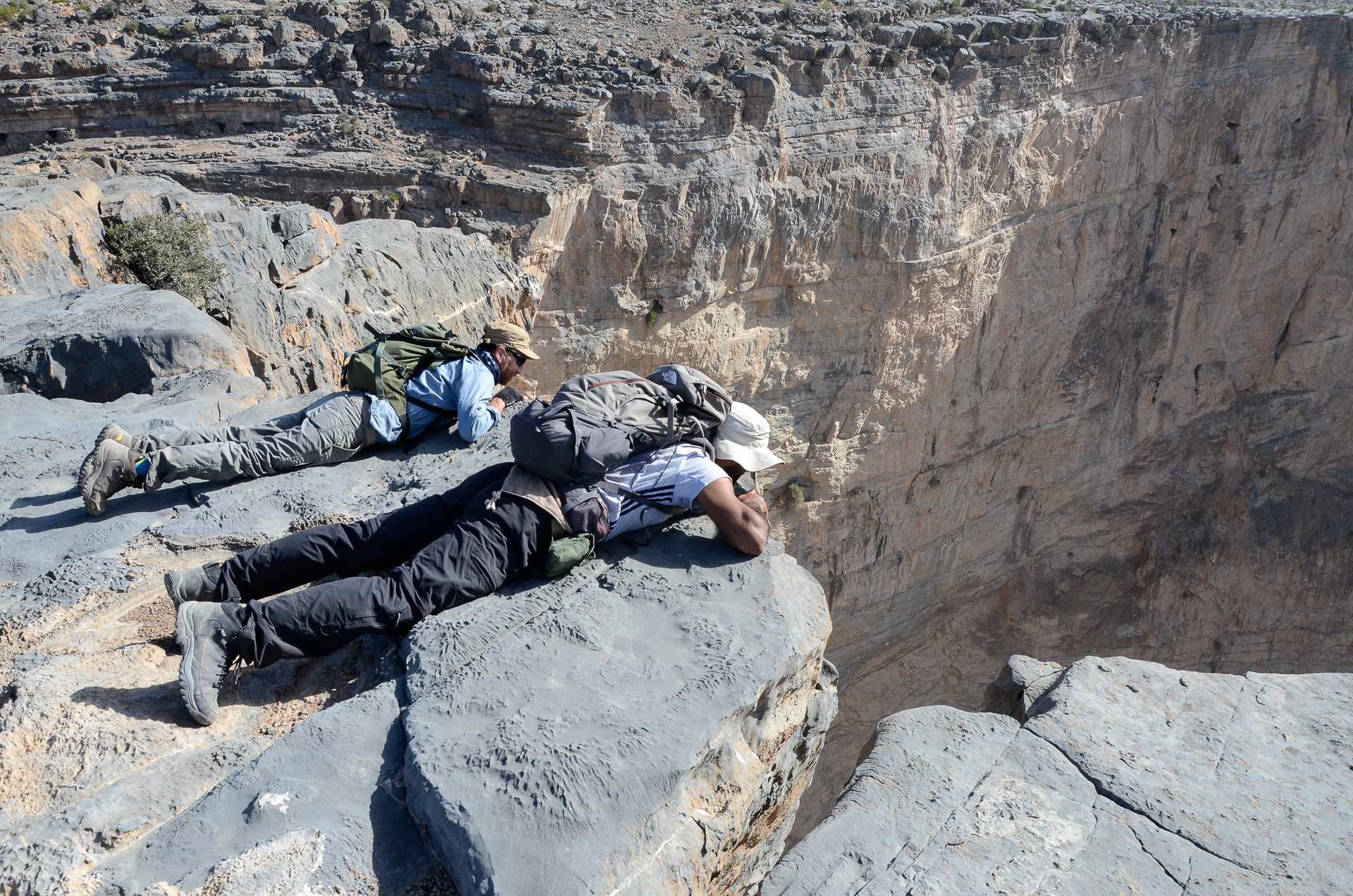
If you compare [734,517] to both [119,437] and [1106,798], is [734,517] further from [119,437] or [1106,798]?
[119,437]

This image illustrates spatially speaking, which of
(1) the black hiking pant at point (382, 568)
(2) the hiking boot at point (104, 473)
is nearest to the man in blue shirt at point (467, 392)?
(1) the black hiking pant at point (382, 568)

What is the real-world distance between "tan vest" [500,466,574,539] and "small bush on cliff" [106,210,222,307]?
478cm

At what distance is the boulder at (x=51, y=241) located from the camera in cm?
666

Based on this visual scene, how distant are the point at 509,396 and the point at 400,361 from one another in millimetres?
617

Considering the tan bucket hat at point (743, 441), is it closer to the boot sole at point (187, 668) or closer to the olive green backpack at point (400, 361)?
the olive green backpack at point (400, 361)

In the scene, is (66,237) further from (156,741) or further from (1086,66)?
(1086,66)

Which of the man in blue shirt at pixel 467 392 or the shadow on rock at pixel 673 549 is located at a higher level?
the man in blue shirt at pixel 467 392

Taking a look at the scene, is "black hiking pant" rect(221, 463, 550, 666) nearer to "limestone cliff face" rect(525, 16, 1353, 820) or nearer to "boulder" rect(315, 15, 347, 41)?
"limestone cliff face" rect(525, 16, 1353, 820)

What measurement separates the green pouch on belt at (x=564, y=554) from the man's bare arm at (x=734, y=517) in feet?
1.55

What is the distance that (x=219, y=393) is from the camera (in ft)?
17.1

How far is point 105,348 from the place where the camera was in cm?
550

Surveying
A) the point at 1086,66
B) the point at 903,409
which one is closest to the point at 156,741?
the point at 903,409

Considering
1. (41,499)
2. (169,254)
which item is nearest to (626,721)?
(41,499)

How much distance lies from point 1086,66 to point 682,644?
1401 cm
